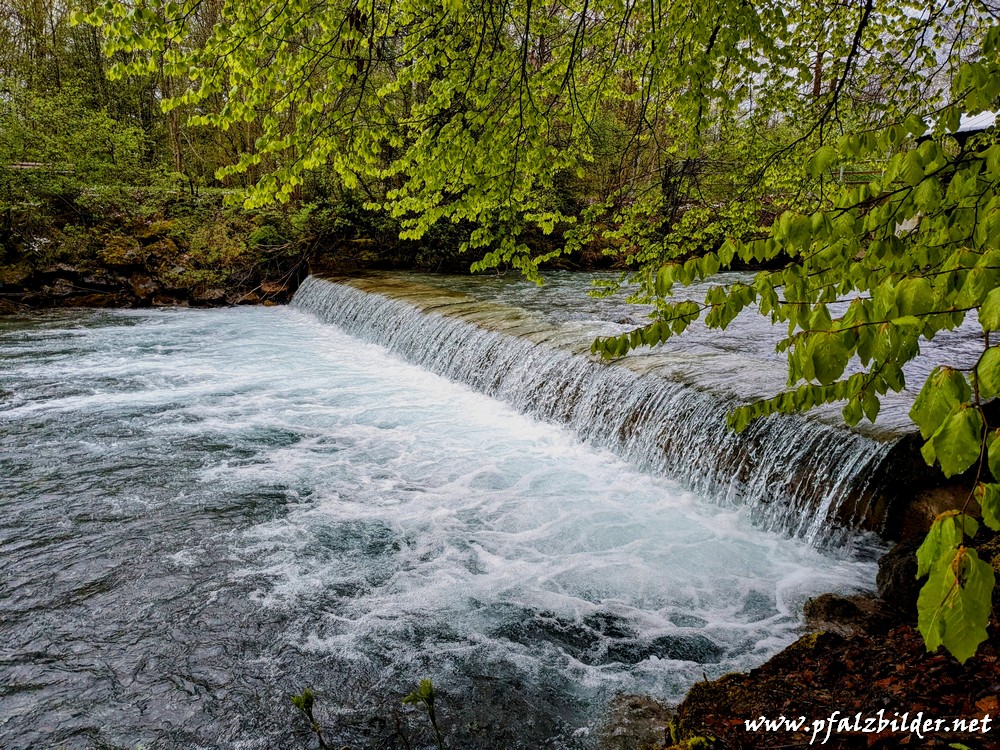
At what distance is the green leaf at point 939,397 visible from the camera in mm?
1243

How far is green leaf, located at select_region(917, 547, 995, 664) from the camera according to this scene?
43.9 inches

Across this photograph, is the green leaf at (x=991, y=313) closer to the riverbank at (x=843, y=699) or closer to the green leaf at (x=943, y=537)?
the green leaf at (x=943, y=537)

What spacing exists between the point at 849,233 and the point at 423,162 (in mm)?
3573

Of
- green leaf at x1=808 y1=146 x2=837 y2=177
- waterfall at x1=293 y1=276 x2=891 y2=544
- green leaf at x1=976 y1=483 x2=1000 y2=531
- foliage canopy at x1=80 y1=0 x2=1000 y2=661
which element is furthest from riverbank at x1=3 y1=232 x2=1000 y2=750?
green leaf at x1=808 y1=146 x2=837 y2=177

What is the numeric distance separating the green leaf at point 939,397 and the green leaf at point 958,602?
10.1 inches

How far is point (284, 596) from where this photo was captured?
4.23 meters

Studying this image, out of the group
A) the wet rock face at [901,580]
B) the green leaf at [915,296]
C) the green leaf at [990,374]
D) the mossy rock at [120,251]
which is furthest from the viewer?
the mossy rock at [120,251]

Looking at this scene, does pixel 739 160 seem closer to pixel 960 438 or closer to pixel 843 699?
pixel 843 699

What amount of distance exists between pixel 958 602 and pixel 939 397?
0.41 meters

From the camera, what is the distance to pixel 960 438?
1.15 meters

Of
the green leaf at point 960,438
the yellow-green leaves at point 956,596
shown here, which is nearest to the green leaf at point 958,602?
the yellow-green leaves at point 956,596

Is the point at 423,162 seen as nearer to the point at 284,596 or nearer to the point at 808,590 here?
the point at 284,596

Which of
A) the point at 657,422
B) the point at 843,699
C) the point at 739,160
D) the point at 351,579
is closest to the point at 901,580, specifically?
the point at 843,699

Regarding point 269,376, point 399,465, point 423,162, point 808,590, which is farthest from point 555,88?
point 269,376
